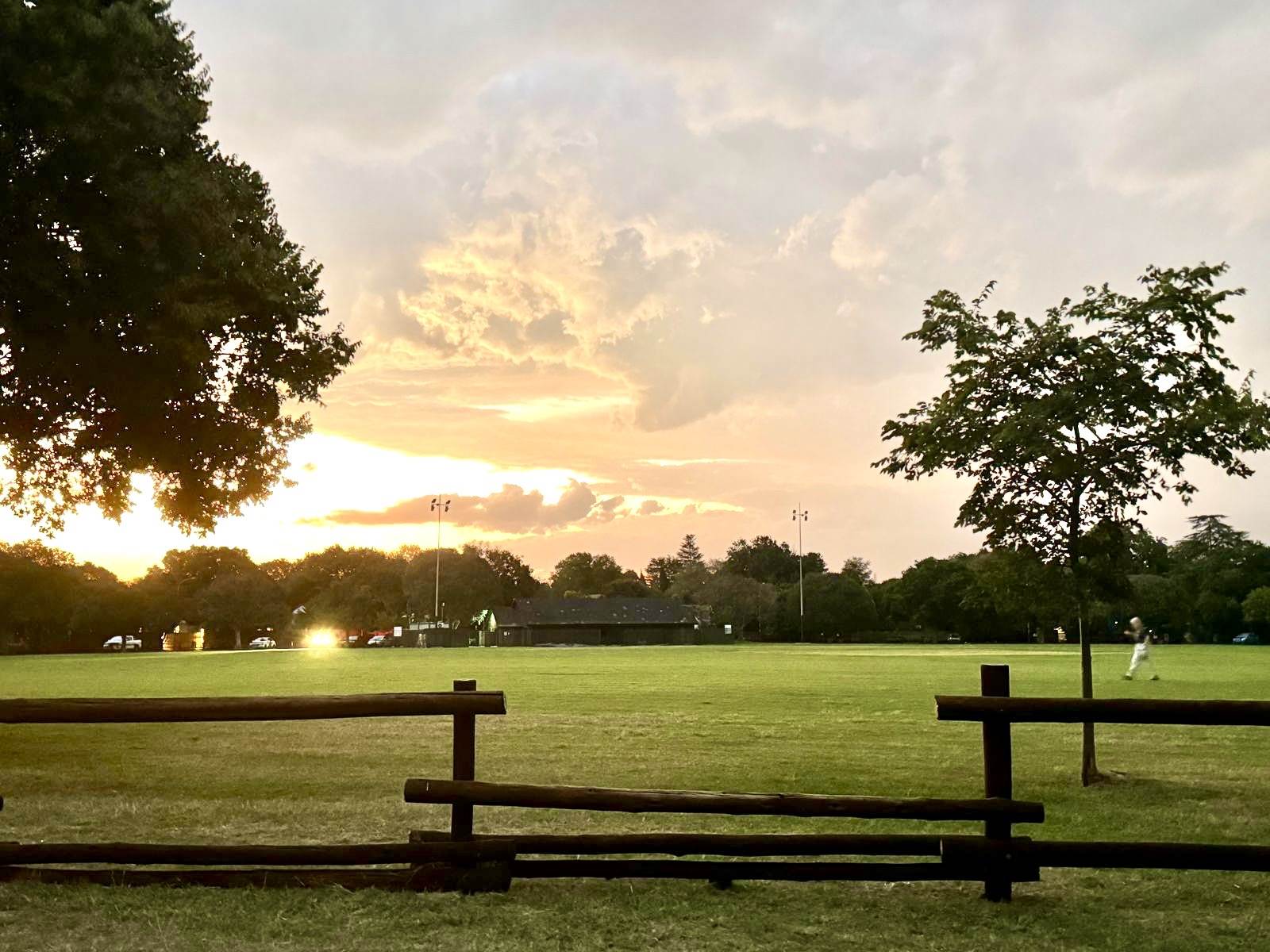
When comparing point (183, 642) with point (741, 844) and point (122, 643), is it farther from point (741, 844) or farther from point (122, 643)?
point (741, 844)

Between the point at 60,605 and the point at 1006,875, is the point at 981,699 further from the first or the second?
the point at 60,605

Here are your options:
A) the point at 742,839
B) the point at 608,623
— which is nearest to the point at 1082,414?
the point at 742,839

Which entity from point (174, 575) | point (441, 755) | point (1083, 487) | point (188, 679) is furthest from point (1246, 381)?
point (174, 575)

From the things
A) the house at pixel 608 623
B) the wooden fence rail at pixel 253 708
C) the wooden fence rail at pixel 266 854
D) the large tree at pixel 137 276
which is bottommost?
the house at pixel 608 623

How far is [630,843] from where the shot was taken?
7914 mm

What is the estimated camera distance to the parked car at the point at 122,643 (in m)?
128

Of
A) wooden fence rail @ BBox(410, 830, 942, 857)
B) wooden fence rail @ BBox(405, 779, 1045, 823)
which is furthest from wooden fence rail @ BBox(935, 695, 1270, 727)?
wooden fence rail @ BBox(410, 830, 942, 857)

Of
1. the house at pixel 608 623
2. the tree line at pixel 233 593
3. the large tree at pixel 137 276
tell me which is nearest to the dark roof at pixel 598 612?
the house at pixel 608 623

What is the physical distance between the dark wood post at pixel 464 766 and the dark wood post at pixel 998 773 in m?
3.74

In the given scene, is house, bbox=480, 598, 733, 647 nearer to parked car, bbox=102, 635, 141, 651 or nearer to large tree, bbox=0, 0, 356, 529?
parked car, bbox=102, 635, 141, 651

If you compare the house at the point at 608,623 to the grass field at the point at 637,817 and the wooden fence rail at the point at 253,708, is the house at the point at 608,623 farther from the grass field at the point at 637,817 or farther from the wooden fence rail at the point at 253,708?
the wooden fence rail at the point at 253,708

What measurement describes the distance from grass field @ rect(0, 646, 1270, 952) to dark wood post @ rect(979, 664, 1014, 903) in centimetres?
15

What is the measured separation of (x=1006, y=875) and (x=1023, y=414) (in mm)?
6464

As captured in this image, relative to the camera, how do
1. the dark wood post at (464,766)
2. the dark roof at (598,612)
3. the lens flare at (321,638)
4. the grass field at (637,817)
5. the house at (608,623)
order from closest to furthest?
the grass field at (637,817) → the dark wood post at (464,766) → the house at (608,623) → the dark roof at (598,612) → the lens flare at (321,638)
